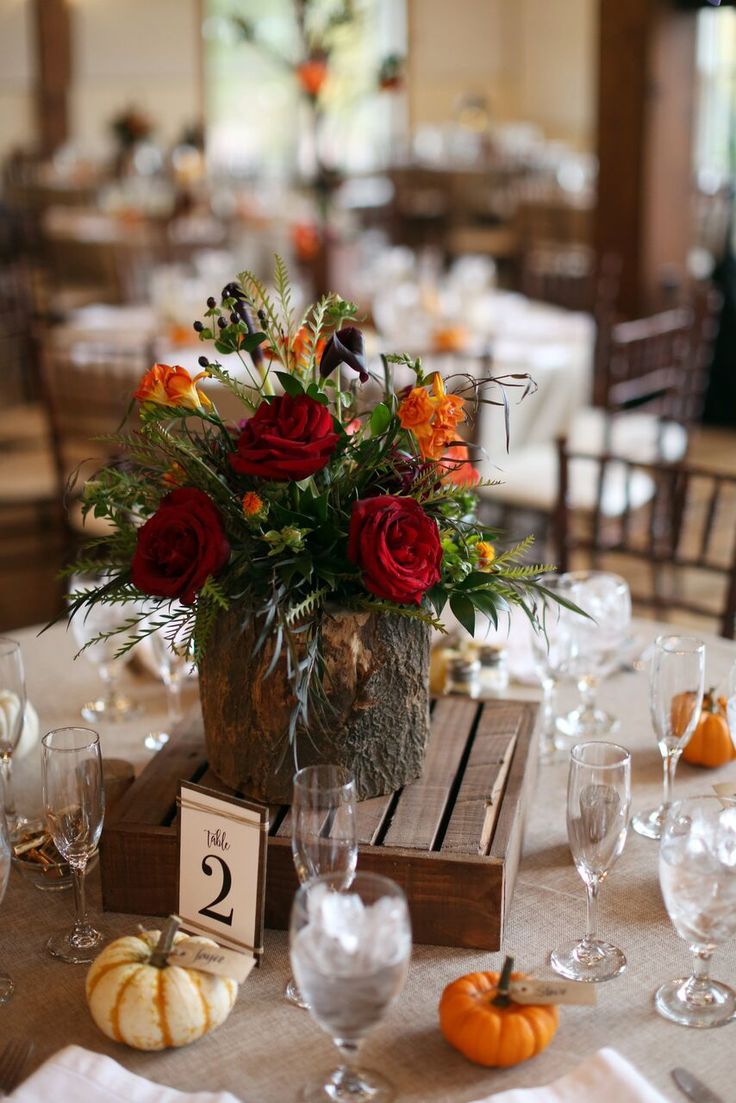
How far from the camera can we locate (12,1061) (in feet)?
3.39

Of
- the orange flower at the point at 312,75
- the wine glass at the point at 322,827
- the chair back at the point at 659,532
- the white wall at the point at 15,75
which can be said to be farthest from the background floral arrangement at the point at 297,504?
the white wall at the point at 15,75

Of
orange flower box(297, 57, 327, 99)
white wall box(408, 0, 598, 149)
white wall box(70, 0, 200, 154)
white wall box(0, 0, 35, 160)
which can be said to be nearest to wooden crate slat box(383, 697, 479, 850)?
orange flower box(297, 57, 327, 99)

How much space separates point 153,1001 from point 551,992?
0.33m

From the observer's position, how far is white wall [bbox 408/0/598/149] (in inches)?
519

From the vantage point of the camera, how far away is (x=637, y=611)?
12.0 feet

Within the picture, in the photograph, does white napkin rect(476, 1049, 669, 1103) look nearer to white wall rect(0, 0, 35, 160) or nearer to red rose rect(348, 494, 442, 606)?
red rose rect(348, 494, 442, 606)

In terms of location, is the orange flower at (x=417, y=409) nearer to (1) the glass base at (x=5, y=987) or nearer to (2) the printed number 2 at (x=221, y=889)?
(2) the printed number 2 at (x=221, y=889)

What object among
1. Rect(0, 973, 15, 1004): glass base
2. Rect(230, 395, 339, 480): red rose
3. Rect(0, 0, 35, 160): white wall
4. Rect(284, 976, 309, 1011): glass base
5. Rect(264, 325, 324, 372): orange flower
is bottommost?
Rect(0, 973, 15, 1004): glass base

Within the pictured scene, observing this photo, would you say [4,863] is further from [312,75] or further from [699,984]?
[312,75]

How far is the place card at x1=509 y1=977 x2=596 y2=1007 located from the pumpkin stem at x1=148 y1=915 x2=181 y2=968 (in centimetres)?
28

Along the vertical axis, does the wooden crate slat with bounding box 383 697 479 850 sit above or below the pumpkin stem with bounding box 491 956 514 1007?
above

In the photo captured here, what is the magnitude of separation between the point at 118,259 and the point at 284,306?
509 cm

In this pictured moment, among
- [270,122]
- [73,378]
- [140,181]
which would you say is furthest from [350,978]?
[270,122]

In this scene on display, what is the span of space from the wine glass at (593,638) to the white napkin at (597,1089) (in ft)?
2.16
